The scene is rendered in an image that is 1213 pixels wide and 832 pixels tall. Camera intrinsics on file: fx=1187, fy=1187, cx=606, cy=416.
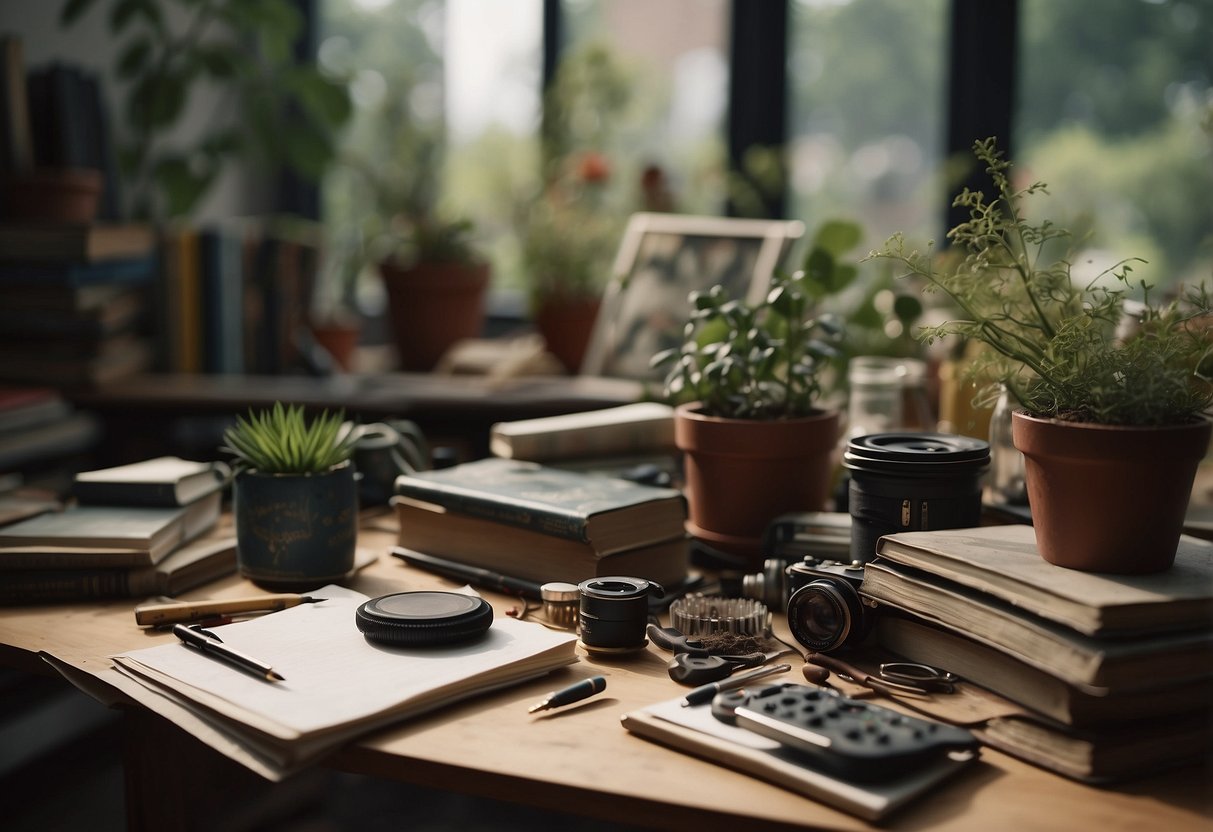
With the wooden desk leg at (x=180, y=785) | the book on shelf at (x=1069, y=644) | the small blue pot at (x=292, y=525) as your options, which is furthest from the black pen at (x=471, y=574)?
the book on shelf at (x=1069, y=644)

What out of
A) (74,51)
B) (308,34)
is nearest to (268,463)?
(74,51)

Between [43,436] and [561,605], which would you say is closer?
[561,605]

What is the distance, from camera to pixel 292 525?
1.34 m

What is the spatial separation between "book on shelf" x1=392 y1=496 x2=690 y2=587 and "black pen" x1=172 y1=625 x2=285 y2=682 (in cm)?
35

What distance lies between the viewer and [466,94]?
324cm

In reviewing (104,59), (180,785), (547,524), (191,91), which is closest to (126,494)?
(180,785)

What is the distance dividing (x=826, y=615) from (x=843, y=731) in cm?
27

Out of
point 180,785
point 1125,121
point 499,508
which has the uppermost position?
point 1125,121

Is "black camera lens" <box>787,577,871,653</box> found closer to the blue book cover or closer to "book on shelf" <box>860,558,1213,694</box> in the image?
"book on shelf" <box>860,558,1213,694</box>

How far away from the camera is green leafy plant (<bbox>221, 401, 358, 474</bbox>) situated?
1.35 m

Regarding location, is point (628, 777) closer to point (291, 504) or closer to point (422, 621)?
point (422, 621)

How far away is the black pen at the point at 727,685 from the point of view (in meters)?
1.00

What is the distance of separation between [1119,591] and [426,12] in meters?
2.82

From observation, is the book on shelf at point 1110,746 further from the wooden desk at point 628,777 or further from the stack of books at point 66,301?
the stack of books at point 66,301
